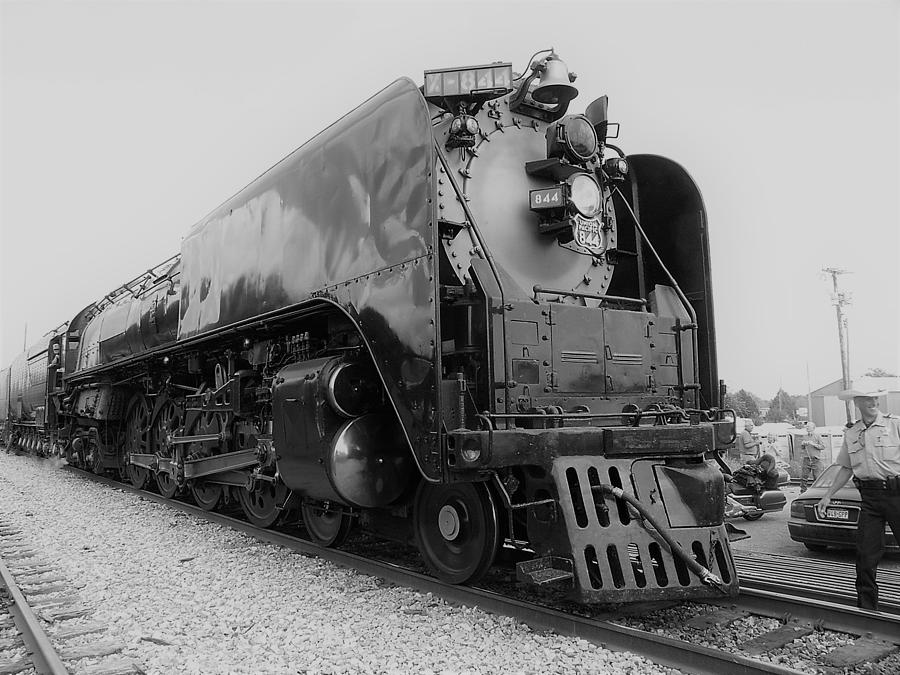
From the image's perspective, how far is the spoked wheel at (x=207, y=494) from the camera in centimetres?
784

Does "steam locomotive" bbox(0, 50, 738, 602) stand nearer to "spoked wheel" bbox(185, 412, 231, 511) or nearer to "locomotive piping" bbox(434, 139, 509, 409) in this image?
"locomotive piping" bbox(434, 139, 509, 409)

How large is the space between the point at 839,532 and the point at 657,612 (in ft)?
9.30

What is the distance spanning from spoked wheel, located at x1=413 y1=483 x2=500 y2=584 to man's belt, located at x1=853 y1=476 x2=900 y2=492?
2.28 meters

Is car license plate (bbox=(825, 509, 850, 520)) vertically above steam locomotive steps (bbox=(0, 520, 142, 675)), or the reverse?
car license plate (bbox=(825, 509, 850, 520))

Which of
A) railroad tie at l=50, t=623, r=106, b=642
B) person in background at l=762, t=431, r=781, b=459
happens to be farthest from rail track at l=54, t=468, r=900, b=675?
person in background at l=762, t=431, r=781, b=459

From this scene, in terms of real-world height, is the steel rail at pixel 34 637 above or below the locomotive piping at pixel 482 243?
below

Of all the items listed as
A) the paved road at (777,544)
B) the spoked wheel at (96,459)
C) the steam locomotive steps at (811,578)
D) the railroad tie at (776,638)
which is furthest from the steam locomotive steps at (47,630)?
the spoked wheel at (96,459)

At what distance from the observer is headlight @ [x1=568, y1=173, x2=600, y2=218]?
16.2ft

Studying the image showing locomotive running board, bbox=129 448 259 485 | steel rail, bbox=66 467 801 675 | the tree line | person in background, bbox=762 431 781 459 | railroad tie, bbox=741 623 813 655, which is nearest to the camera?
steel rail, bbox=66 467 801 675

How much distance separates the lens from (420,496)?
4707 mm

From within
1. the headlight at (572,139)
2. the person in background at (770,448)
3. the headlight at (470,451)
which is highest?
the headlight at (572,139)

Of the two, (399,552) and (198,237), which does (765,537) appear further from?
(198,237)

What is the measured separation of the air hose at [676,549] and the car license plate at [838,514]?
2.78 meters

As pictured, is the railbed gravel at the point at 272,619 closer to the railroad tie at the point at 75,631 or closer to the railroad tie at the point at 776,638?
the railroad tie at the point at 75,631
